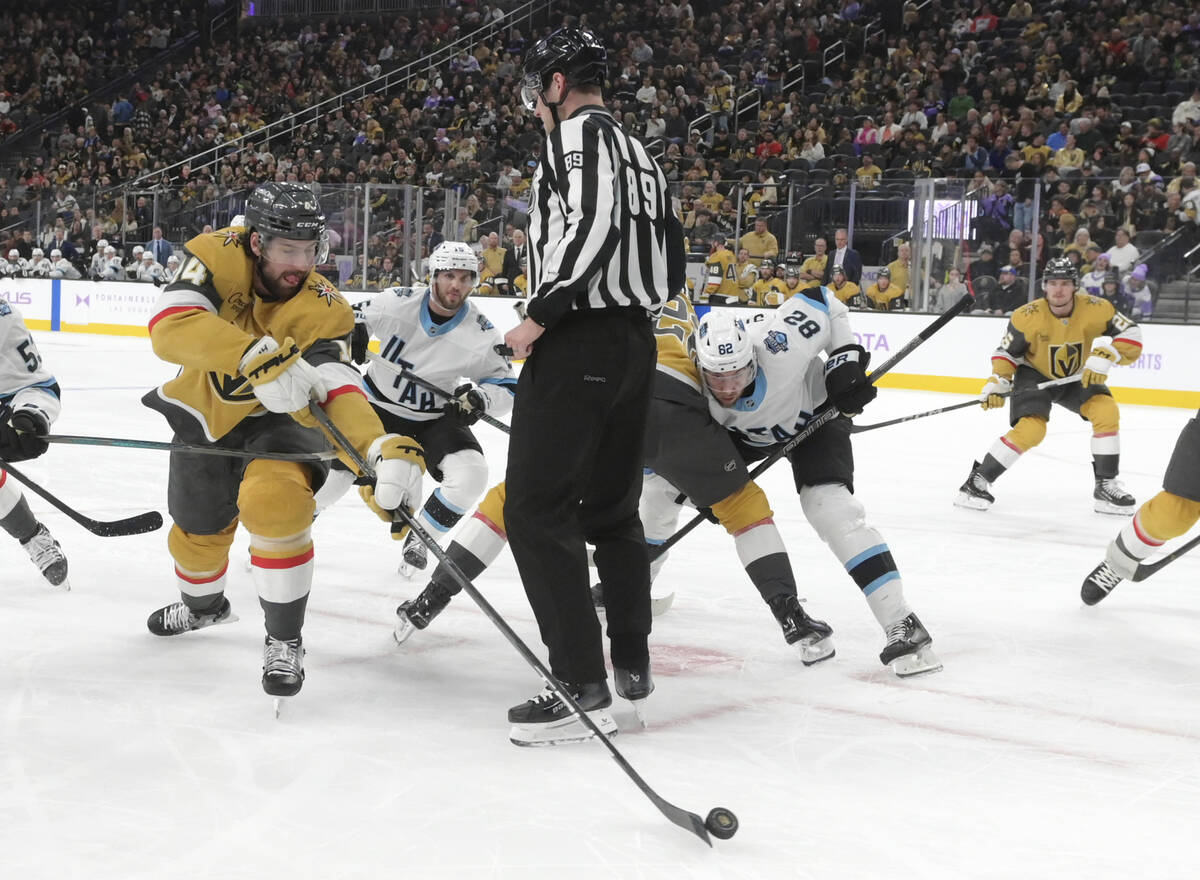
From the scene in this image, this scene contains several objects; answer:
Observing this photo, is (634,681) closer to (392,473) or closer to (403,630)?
(392,473)

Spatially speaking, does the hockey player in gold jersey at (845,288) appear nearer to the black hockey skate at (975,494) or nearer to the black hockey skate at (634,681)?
the black hockey skate at (975,494)

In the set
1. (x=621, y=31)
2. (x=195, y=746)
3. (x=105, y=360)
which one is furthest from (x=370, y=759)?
(x=621, y=31)

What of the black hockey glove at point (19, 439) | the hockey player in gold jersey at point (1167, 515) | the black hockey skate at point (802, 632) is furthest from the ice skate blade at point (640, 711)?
the hockey player in gold jersey at point (1167, 515)

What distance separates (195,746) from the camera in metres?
2.45

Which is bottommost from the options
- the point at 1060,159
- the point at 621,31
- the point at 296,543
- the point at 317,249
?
the point at 296,543

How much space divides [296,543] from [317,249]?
616 millimetres

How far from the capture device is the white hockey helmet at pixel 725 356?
10.1ft

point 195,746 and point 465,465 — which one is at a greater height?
point 465,465

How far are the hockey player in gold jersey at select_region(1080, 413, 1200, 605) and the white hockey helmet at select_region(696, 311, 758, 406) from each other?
3.94 ft

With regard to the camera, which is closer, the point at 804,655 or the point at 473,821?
the point at 473,821

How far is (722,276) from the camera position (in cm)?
1103

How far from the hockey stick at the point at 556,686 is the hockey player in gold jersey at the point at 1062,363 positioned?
3.52 metres

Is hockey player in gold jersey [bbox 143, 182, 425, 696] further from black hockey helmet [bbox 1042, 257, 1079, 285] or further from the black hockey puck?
black hockey helmet [bbox 1042, 257, 1079, 285]

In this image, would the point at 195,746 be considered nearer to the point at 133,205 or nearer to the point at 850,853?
the point at 850,853
